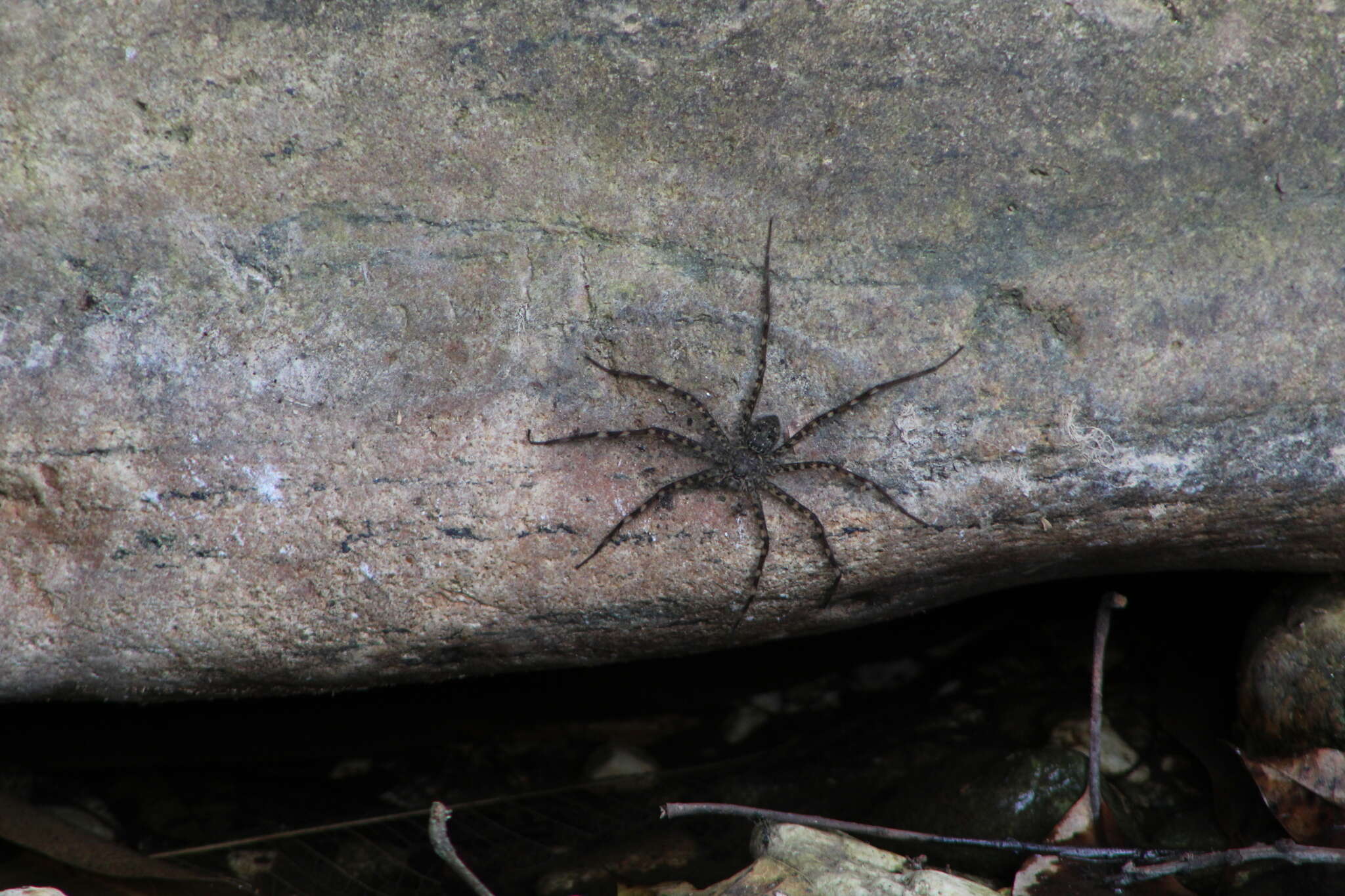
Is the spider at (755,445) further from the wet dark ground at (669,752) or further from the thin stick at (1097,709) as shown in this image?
the wet dark ground at (669,752)

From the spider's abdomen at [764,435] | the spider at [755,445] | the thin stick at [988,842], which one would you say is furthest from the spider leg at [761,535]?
the thin stick at [988,842]

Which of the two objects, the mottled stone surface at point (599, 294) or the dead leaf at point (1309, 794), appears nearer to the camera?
Answer: the mottled stone surface at point (599, 294)

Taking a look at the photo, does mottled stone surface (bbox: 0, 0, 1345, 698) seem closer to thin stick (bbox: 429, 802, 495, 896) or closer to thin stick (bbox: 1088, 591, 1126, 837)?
thin stick (bbox: 1088, 591, 1126, 837)

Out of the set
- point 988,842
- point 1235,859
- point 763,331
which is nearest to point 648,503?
point 763,331

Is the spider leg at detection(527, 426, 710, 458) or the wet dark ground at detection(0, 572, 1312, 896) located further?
the wet dark ground at detection(0, 572, 1312, 896)

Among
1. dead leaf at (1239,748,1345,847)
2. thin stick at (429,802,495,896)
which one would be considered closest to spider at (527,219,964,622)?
thin stick at (429,802,495,896)

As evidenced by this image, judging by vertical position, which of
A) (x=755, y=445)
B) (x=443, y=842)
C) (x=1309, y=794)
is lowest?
(x=1309, y=794)

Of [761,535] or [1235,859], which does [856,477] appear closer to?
[761,535]
